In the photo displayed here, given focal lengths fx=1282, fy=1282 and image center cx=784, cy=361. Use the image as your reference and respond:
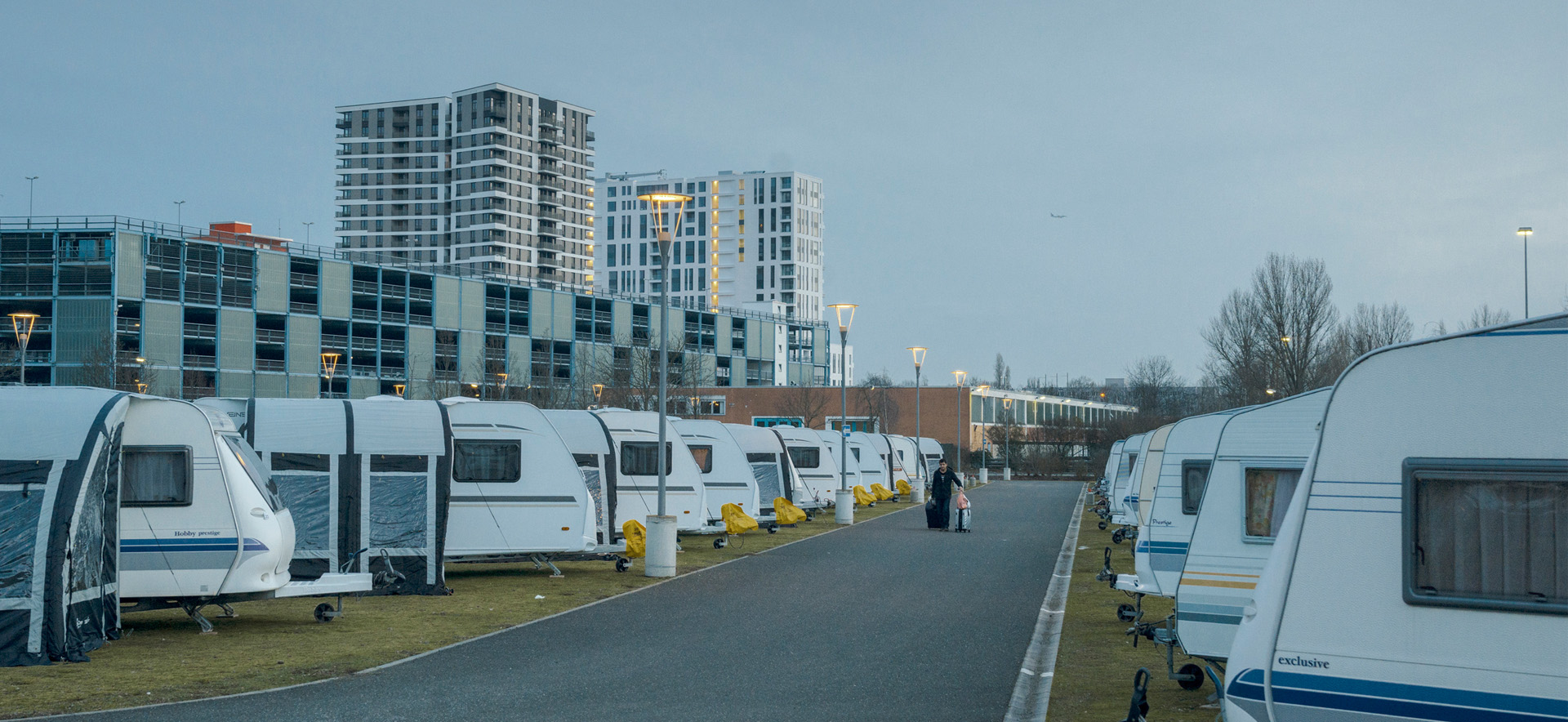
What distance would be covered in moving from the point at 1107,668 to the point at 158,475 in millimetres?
9848

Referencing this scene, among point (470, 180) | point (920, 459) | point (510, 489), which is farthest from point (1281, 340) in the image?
point (470, 180)

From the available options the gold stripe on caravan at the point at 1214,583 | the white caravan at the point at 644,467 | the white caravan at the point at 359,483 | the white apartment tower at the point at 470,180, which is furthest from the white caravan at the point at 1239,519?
the white apartment tower at the point at 470,180

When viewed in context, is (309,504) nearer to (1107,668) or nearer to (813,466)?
(1107,668)

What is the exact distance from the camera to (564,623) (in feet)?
47.8

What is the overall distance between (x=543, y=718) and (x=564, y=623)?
5235mm

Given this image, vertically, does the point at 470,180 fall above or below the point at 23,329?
above

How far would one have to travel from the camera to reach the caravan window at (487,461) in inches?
734

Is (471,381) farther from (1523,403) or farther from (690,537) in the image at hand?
(1523,403)

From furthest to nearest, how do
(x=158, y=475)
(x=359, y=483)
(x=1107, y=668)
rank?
(x=359, y=483), (x=158, y=475), (x=1107, y=668)

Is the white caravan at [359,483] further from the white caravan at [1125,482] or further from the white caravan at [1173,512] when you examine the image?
the white caravan at [1125,482]

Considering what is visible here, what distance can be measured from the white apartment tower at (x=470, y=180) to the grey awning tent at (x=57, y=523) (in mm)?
125008

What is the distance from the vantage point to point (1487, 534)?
5.28 metres

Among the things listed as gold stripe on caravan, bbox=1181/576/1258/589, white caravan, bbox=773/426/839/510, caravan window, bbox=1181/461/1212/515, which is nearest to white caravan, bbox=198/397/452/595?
caravan window, bbox=1181/461/1212/515

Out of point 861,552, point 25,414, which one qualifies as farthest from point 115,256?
point 25,414
